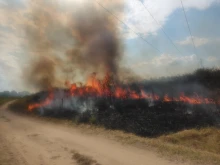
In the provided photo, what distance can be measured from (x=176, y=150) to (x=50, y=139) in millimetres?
10104

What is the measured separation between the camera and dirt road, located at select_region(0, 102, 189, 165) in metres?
11.9

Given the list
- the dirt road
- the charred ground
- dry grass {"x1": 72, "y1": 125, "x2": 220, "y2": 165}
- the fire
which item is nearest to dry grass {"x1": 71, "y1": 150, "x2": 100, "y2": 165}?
the dirt road

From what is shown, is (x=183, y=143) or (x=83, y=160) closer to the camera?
(x=83, y=160)

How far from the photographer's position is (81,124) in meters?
23.5

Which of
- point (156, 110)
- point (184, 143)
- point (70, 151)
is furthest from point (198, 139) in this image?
point (70, 151)

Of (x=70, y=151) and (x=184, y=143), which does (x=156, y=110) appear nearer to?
(x=184, y=143)

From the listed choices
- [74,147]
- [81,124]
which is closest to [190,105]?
[81,124]

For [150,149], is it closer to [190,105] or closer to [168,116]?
[168,116]

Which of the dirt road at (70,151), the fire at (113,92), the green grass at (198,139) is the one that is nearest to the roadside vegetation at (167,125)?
the green grass at (198,139)

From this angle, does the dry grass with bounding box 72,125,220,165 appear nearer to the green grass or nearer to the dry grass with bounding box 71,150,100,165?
the green grass

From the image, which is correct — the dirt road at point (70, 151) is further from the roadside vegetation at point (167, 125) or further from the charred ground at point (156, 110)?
the charred ground at point (156, 110)

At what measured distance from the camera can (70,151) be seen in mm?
14016

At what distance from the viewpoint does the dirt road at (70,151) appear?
470 inches

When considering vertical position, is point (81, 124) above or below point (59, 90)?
below
